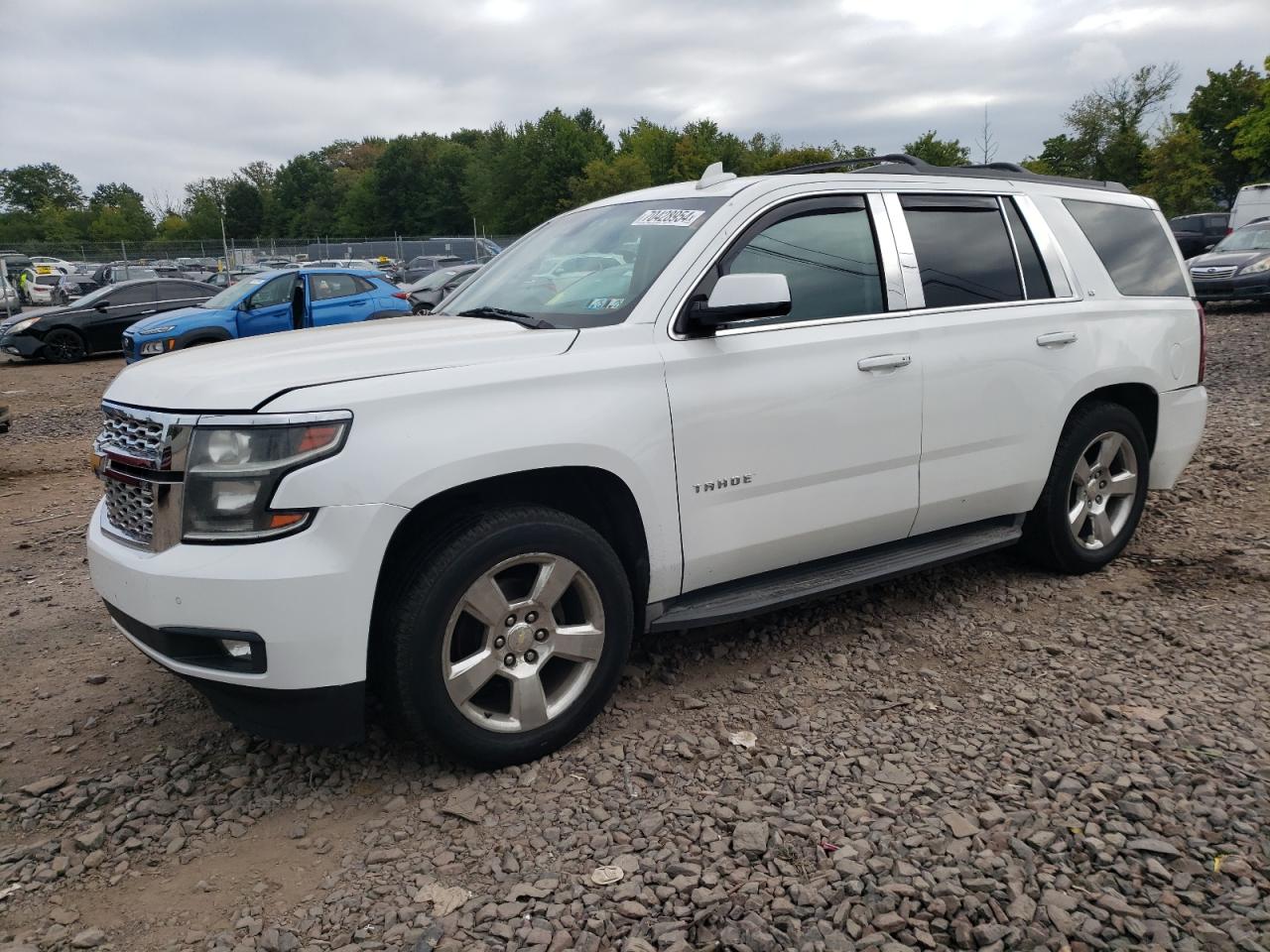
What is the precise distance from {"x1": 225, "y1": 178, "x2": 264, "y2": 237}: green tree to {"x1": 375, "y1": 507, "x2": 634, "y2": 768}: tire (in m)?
96.0

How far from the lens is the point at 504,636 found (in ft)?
9.68

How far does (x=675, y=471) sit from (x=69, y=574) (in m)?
3.83

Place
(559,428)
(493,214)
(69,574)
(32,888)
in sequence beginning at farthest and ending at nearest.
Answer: (493,214) < (69,574) < (559,428) < (32,888)

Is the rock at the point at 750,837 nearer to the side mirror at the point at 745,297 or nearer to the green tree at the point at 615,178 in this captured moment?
the side mirror at the point at 745,297

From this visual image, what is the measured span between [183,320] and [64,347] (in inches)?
178

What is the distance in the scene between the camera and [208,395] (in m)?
2.67

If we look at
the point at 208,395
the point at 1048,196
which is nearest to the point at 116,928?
the point at 208,395

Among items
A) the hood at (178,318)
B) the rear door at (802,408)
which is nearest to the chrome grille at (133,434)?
the rear door at (802,408)

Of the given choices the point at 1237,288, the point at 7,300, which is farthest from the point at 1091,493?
the point at 7,300

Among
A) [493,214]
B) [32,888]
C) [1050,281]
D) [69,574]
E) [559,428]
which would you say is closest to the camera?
[32,888]

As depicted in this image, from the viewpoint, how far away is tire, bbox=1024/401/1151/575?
4.34m

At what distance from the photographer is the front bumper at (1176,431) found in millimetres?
4707

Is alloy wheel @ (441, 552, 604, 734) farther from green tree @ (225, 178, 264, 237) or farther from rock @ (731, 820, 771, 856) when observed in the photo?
green tree @ (225, 178, 264, 237)

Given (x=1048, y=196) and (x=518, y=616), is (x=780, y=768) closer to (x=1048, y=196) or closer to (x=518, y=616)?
(x=518, y=616)
